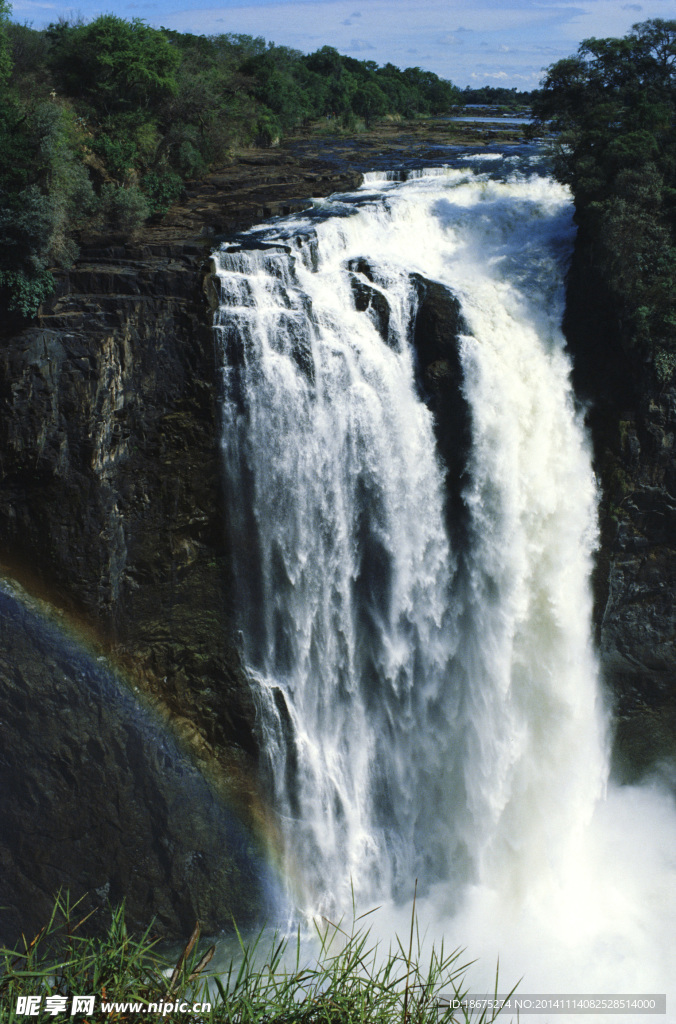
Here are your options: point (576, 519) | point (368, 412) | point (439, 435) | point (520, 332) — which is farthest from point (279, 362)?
point (576, 519)

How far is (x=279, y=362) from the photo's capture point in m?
15.6

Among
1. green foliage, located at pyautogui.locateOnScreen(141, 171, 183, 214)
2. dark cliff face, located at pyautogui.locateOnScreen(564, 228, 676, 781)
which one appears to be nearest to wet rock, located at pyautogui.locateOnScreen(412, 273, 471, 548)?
dark cliff face, located at pyautogui.locateOnScreen(564, 228, 676, 781)

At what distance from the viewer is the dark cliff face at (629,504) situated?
17.8 m

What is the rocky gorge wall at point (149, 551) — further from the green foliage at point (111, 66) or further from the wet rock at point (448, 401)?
the green foliage at point (111, 66)

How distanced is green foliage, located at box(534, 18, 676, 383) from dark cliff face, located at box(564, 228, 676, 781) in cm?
50

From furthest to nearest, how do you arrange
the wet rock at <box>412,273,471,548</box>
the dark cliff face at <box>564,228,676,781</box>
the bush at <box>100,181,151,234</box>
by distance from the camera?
1. the bush at <box>100,181,151,234</box>
2. the dark cliff face at <box>564,228,676,781</box>
3. the wet rock at <box>412,273,471,548</box>

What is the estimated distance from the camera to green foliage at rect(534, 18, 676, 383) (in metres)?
18.1

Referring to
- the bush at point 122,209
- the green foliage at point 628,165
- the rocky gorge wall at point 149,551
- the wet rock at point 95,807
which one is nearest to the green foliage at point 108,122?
the bush at point 122,209

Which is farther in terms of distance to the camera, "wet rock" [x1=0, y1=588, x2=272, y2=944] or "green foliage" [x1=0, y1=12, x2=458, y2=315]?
"green foliage" [x1=0, y1=12, x2=458, y2=315]

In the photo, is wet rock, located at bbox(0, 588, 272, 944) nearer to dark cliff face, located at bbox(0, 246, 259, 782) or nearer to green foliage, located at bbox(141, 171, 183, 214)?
dark cliff face, located at bbox(0, 246, 259, 782)

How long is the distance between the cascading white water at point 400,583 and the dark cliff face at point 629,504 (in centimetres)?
52

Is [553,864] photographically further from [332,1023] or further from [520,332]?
[332,1023]

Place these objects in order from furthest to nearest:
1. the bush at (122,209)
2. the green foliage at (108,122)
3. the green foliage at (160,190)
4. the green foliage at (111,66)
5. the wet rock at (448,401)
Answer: the green foliage at (111,66) → the green foliage at (160,190) → the bush at (122,209) → the wet rock at (448,401) → the green foliage at (108,122)

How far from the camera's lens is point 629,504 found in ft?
58.9
